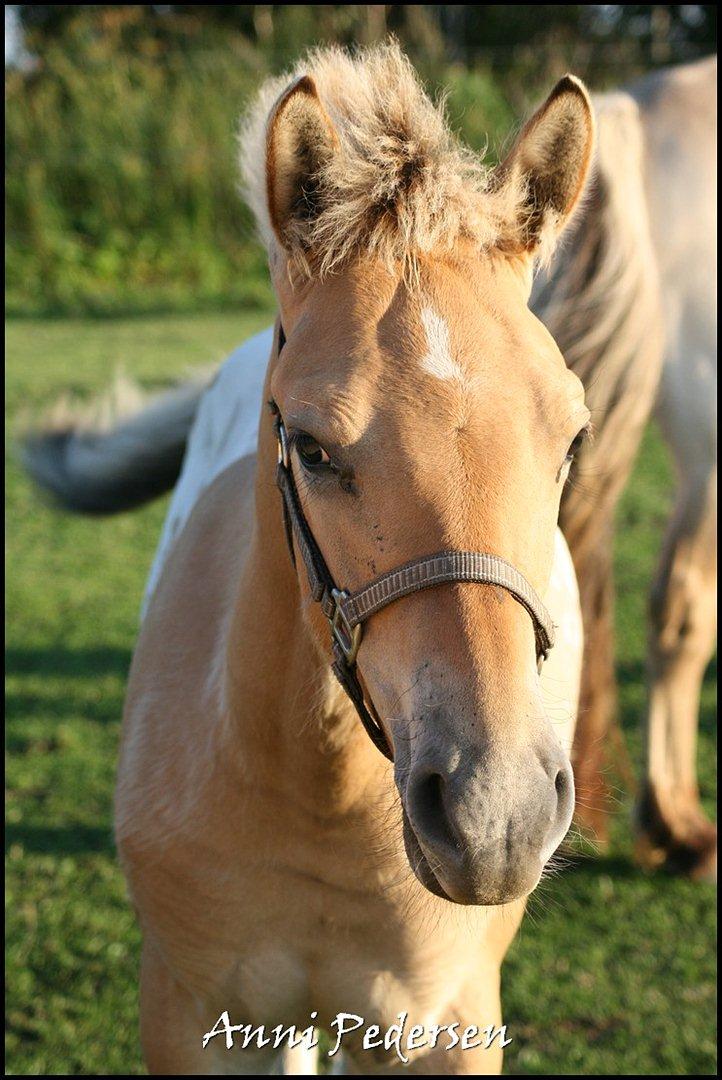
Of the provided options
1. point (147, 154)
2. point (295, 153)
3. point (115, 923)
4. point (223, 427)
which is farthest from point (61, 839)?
point (147, 154)

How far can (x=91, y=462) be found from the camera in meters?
3.46

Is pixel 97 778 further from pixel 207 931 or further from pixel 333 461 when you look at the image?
pixel 333 461

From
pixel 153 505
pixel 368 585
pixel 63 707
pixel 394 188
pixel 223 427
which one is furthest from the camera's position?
pixel 153 505

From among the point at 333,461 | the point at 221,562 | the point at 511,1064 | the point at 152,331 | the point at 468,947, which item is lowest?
the point at 152,331

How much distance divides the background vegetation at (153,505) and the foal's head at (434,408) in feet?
1.00

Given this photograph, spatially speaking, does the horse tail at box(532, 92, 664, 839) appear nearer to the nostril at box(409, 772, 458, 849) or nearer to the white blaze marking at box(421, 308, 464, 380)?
the white blaze marking at box(421, 308, 464, 380)

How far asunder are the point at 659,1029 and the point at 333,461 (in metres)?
2.17

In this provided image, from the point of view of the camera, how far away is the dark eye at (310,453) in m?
1.38

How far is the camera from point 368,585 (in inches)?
51.9

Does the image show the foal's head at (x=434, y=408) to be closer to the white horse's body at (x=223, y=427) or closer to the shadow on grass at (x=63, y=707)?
the white horse's body at (x=223, y=427)

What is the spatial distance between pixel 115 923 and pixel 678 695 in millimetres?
1926

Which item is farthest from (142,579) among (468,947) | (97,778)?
(468,947)

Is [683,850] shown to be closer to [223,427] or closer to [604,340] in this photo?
[604,340]

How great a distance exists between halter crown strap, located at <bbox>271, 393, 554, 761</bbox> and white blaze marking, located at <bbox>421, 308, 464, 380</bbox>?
0.24 metres
